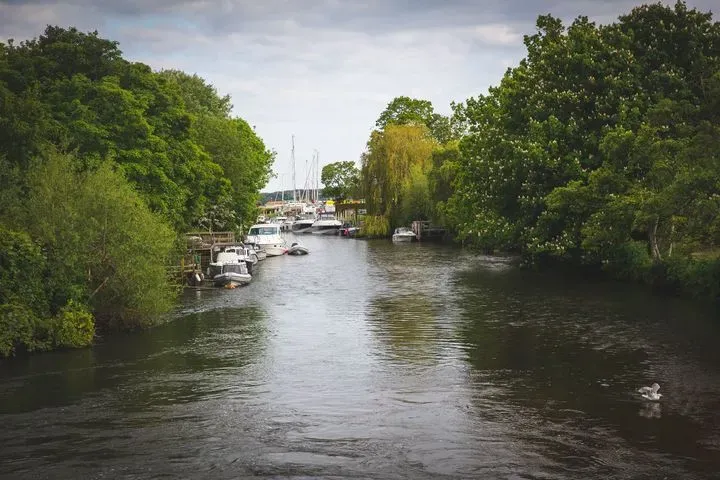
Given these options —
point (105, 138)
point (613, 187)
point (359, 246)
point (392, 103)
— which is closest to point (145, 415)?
point (105, 138)

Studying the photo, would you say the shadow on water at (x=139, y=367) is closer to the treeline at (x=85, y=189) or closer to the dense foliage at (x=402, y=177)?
the treeline at (x=85, y=189)

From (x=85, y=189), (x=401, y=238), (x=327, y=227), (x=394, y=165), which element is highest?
(x=394, y=165)

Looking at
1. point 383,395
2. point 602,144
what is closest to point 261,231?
point 602,144

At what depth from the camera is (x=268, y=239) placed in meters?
83.8

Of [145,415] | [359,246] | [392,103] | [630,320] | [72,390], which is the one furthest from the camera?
[392,103]

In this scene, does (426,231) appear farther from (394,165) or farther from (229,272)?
(229,272)

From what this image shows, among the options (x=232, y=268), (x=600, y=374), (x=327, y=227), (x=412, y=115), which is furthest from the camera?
(x=327, y=227)

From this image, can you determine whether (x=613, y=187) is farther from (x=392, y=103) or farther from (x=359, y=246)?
(x=392, y=103)

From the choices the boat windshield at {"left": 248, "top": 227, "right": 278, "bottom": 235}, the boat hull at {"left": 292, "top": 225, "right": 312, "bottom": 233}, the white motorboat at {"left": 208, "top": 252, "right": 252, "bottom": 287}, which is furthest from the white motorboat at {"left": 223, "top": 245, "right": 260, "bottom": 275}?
the boat hull at {"left": 292, "top": 225, "right": 312, "bottom": 233}

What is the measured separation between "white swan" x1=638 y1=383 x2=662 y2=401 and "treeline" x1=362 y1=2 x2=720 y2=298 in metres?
13.6

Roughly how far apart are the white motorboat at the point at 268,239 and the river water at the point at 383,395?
A: 40858mm

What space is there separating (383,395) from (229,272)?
3171cm

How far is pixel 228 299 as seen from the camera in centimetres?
4606

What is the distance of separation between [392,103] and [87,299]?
311 ft
